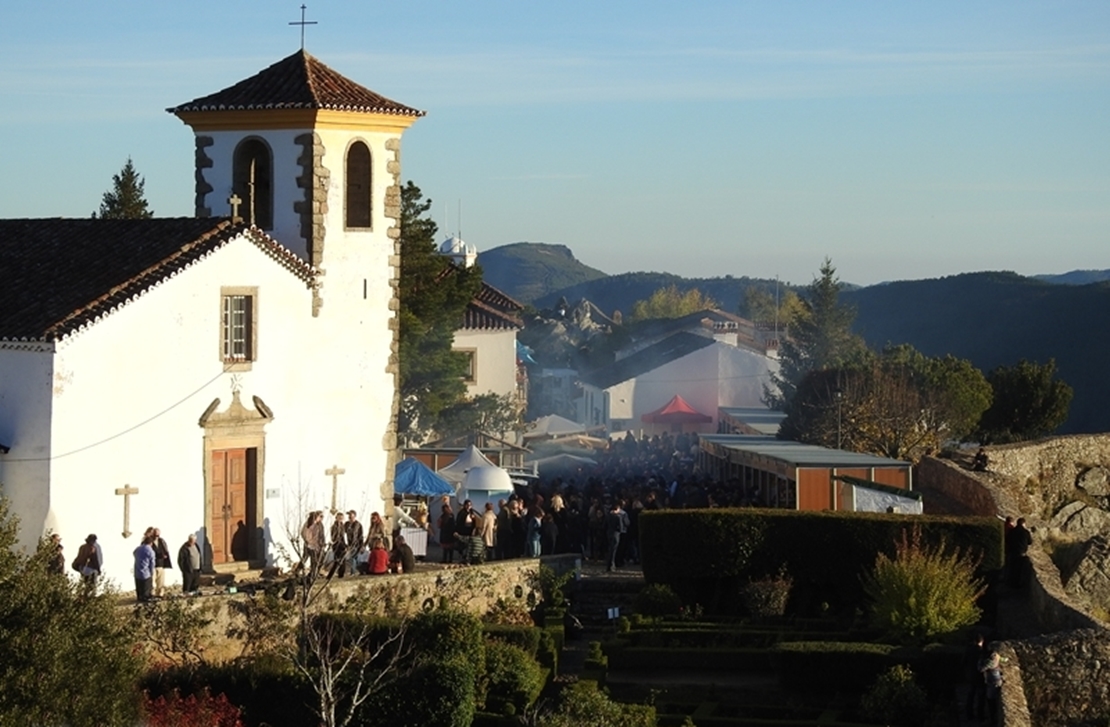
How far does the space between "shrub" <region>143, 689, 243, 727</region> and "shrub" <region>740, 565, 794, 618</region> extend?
1093 centimetres

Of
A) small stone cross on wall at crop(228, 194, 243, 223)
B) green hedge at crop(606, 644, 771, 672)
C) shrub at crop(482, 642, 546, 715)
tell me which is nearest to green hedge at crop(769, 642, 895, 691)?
green hedge at crop(606, 644, 771, 672)

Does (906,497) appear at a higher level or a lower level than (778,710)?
higher

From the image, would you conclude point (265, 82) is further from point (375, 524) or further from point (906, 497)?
point (906, 497)

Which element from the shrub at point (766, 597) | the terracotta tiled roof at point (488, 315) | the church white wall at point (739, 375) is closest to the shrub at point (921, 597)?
the shrub at point (766, 597)

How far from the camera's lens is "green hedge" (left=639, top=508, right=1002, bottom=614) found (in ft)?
119

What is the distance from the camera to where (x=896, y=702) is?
2972 cm

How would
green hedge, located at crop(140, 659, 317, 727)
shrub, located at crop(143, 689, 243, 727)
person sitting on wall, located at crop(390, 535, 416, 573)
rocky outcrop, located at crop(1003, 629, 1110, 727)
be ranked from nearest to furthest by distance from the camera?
1. shrub, located at crop(143, 689, 243, 727)
2. green hedge, located at crop(140, 659, 317, 727)
3. rocky outcrop, located at crop(1003, 629, 1110, 727)
4. person sitting on wall, located at crop(390, 535, 416, 573)

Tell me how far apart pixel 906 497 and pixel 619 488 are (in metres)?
7.26

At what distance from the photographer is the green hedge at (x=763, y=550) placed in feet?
119

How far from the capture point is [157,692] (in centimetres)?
2788

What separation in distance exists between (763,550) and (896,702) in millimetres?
7313

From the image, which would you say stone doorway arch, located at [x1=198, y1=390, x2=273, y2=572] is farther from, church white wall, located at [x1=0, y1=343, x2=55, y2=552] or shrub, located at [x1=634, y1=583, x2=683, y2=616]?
shrub, located at [x1=634, y1=583, x2=683, y2=616]

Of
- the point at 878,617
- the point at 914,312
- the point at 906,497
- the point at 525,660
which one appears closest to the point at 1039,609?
the point at 878,617

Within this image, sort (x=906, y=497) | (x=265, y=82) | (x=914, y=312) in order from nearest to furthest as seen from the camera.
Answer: (x=265, y=82), (x=906, y=497), (x=914, y=312)
